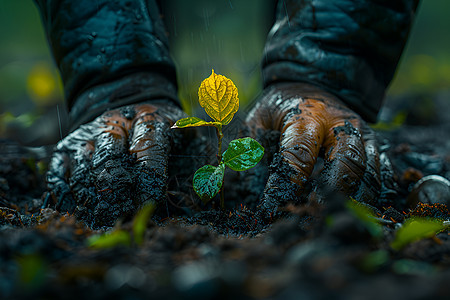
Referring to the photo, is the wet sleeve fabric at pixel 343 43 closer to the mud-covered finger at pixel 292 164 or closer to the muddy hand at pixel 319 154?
the muddy hand at pixel 319 154

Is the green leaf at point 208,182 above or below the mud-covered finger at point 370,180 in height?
above

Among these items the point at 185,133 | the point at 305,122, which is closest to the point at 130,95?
the point at 185,133

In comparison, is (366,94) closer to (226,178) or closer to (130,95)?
(226,178)

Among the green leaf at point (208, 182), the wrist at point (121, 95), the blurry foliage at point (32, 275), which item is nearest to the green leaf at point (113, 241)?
the blurry foliage at point (32, 275)

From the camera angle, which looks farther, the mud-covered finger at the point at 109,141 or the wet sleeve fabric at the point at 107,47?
the wet sleeve fabric at the point at 107,47

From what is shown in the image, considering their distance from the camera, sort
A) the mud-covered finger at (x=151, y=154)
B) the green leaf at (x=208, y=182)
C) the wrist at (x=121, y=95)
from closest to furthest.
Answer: the green leaf at (x=208, y=182), the mud-covered finger at (x=151, y=154), the wrist at (x=121, y=95)
